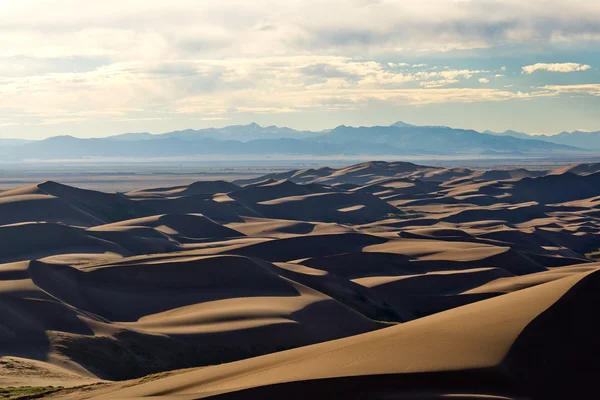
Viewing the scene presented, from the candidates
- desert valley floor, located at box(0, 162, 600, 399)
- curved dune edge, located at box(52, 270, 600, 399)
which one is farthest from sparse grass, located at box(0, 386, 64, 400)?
curved dune edge, located at box(52, 270, 600, 399)

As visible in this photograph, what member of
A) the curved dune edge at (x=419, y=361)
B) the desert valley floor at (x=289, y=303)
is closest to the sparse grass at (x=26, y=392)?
the desert valley floor at (x=289, y=303)

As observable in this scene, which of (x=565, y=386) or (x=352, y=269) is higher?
(x=565, y=386)

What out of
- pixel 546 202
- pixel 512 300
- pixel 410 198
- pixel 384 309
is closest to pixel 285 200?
pixel 410 198

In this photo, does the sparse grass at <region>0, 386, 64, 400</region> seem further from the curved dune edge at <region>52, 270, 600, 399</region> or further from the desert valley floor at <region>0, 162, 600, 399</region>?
the curved dune edge at <region>52, 270, 600, 399</region>

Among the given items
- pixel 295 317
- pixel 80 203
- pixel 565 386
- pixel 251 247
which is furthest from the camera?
pixel 80 203

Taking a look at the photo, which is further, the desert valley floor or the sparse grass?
the sparse grass

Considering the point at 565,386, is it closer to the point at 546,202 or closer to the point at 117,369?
the point at 117,369
